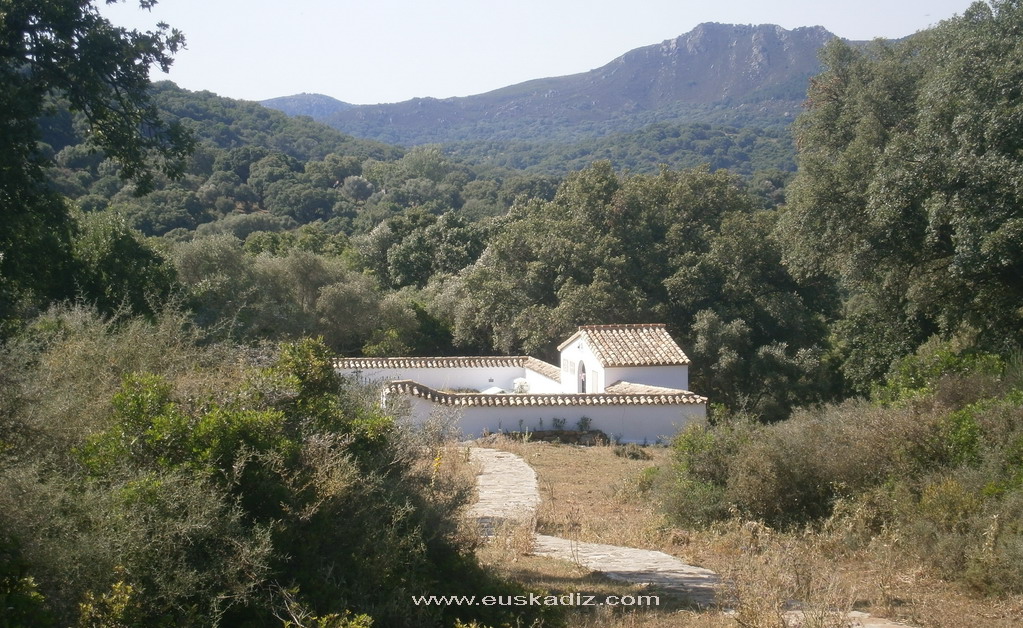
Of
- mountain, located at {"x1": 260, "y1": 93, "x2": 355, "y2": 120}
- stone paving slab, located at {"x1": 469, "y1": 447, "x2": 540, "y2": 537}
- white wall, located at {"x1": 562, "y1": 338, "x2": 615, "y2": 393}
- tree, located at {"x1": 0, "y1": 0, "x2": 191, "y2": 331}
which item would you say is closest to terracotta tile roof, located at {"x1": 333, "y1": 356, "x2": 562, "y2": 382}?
white wall, located at {"x1": 562, "y1": 338, "x2": 615, "y2": 393}

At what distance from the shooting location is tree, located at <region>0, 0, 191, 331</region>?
681 cm

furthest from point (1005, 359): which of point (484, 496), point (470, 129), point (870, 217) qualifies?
point (470, 129)

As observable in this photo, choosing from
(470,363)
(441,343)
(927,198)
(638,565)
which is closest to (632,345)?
(470,363)

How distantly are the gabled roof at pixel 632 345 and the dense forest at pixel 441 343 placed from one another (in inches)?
130

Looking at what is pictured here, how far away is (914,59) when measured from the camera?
18.3 meters

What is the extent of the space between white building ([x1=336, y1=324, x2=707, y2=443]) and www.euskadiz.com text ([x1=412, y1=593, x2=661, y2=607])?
26.5 ft

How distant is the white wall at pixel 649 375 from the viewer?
66.0ft

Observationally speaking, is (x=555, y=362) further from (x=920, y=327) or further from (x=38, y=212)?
(x=38, y=212)

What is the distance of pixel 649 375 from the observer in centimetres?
2016

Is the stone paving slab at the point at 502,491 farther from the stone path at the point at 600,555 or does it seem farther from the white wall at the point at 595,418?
the white wall at the point at 595,418

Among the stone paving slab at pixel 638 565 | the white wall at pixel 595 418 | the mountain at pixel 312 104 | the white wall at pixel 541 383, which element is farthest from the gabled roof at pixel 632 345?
the mountain at pixel 312 104

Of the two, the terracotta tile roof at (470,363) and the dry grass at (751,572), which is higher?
the dry grass at (751,572)

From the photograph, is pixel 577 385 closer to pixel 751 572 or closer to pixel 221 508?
pixel 751 572

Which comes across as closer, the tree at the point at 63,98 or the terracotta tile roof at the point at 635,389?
the tree at the point at 63,98
